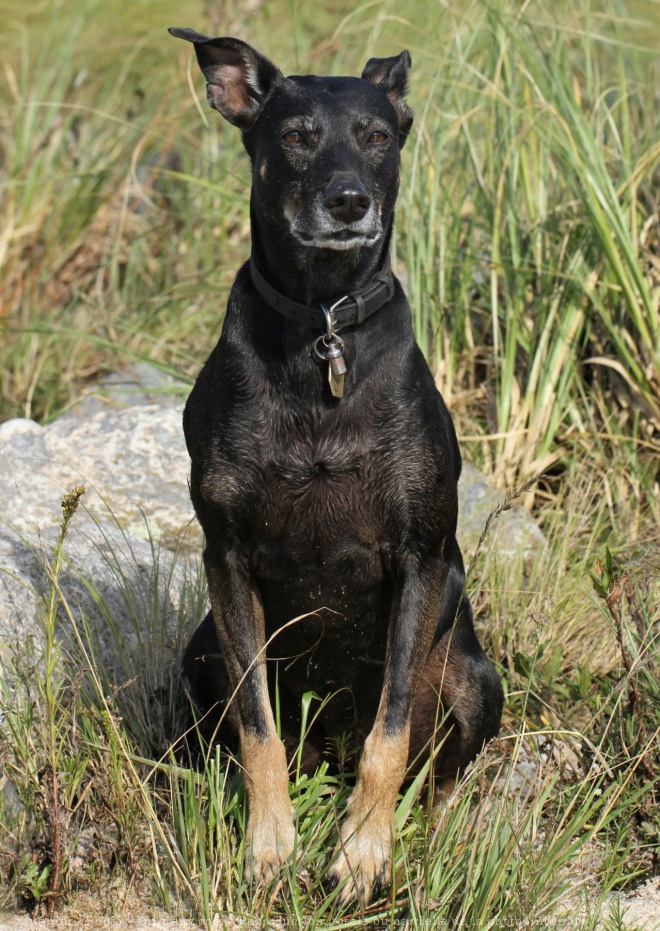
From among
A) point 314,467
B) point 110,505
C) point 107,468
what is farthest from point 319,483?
point 107,468

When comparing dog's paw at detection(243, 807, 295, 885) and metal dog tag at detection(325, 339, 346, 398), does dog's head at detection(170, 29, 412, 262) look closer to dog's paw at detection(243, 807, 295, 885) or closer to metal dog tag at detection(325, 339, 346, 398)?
metal dog tag at detection(325, 339, 346, 398)

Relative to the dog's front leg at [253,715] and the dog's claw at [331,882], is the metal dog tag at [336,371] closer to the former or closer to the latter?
the dog's front leg at [253,715]

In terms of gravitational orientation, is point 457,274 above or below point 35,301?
above

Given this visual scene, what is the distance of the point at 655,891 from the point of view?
10.1 feet

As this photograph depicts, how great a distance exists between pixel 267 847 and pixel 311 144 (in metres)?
1.84

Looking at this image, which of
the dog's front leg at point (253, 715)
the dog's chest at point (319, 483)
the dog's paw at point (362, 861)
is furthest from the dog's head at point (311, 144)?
the dog's paw at point (362, 861)

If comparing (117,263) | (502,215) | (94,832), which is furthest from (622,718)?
(117,263)

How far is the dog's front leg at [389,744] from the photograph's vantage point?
9.50 feet

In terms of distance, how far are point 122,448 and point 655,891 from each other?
278 cm

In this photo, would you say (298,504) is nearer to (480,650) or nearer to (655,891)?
(480,650)

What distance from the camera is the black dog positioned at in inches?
119

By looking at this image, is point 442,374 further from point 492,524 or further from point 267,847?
point 267,847

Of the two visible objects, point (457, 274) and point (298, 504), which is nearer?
point (298, 504)

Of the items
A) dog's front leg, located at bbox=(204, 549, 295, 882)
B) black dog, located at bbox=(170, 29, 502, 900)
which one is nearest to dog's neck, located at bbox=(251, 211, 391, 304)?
black dog, located at bbox=(170, 29, 502, 900)
